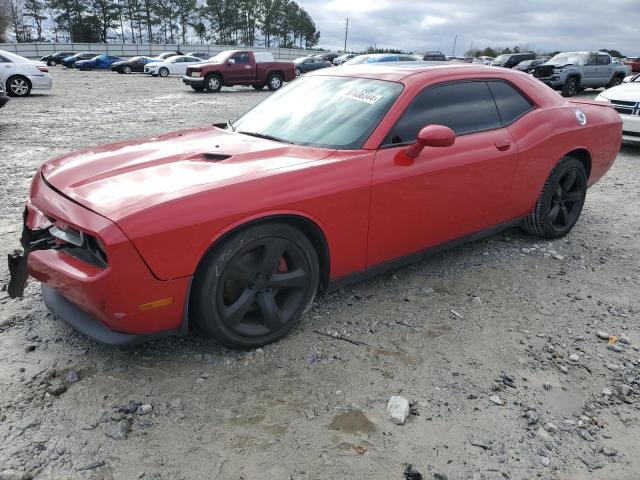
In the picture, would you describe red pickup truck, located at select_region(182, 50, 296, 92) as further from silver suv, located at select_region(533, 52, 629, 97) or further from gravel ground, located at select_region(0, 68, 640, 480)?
gravel ground, located at select_region(0, 68, 640, 480)

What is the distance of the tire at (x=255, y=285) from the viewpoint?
2.47 metres

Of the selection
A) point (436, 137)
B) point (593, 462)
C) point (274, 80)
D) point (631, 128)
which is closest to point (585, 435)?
→ point (593, 462)

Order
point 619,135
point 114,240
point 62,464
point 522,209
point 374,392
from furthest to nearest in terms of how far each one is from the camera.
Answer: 1. point 619,135
2. point 522,209
3. point 374,392
4. point 114,240
5. point 62,464

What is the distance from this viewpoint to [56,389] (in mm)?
2400

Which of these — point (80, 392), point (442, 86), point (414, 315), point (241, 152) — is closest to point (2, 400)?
point (80, 392)

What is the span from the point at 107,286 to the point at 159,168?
0.79 metres

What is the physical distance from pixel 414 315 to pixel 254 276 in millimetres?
1127

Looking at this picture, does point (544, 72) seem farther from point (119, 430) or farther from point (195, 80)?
point (119, 430)

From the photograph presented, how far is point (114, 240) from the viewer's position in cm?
216

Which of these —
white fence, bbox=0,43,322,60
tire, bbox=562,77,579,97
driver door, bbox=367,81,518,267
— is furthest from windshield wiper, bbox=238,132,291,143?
white fence, bbox=0,43,322,60

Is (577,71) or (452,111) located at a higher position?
(452,111)

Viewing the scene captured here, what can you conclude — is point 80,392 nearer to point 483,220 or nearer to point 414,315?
point 414,315

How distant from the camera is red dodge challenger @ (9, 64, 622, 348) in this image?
231 centimetres

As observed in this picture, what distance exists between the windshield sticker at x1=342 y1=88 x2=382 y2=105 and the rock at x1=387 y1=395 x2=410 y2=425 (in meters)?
1.79
